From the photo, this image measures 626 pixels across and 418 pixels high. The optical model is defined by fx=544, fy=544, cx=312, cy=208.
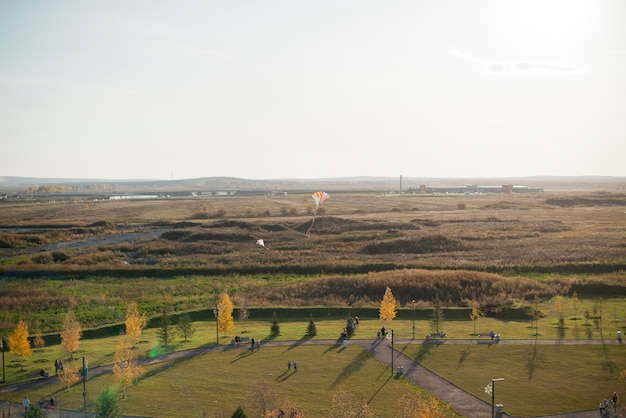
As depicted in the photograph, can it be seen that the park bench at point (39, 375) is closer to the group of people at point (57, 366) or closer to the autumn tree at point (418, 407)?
the group of people at point (57, 366)

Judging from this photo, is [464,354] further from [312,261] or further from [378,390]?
[312,261]

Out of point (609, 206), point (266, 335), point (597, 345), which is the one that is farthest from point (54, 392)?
point (609, 206)

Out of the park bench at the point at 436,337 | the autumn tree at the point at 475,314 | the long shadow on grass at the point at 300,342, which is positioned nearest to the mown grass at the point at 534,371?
the park bench at the point at 436,337

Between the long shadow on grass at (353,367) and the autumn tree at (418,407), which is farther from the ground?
the autumn tree at (418,407)

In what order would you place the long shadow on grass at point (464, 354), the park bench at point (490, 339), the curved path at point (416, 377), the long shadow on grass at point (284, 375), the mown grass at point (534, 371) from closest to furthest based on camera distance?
the curved path at point (416, 377), the mown grass at point (534, 371), the long shadow on grass at point (284, 375), the long shadow on grass at point (464, 354), the park bench at point (490, 339)

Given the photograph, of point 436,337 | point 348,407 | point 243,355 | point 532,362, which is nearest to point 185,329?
point 243,355

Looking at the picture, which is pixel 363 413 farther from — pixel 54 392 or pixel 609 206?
pixel 609 206
